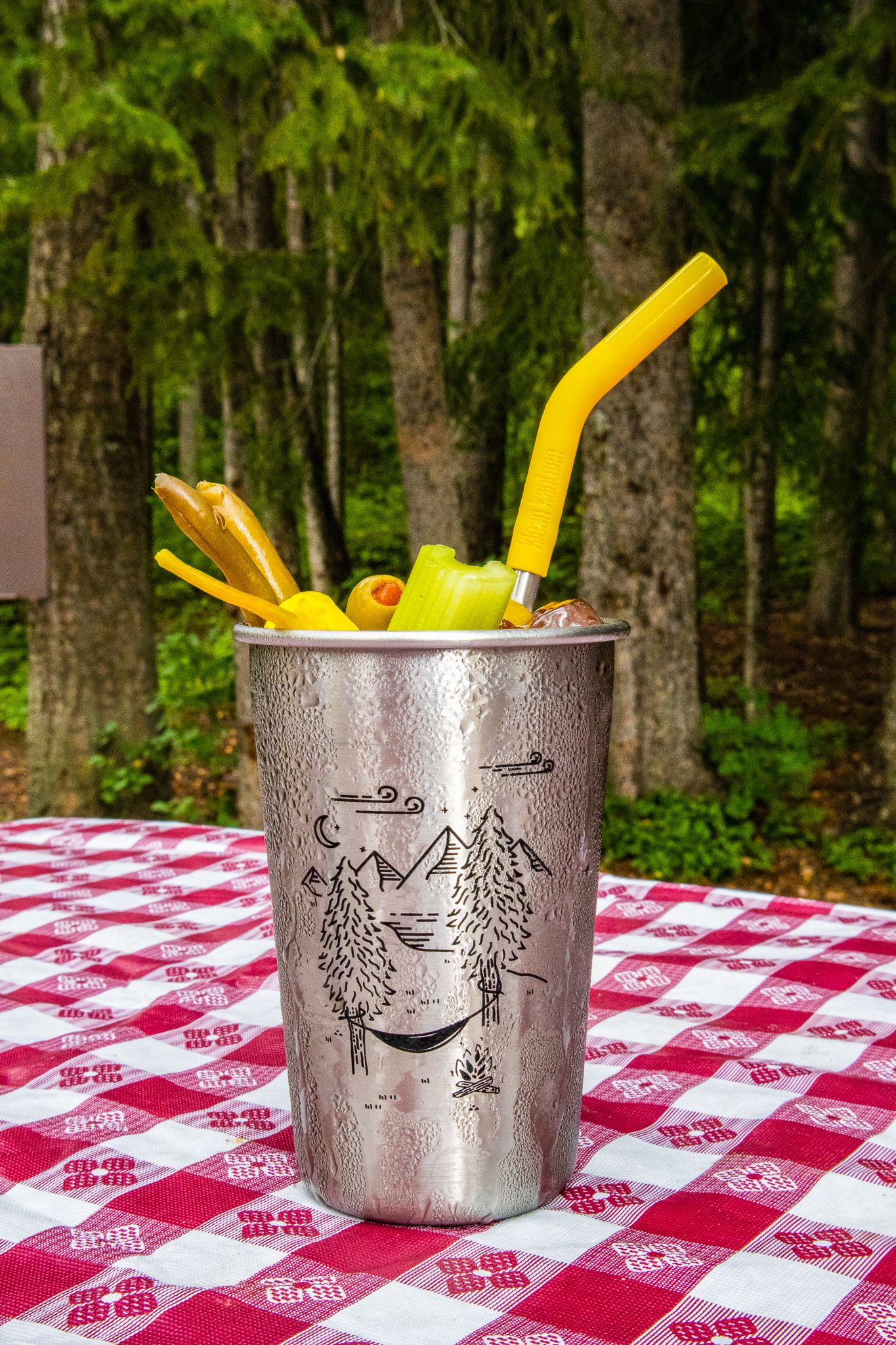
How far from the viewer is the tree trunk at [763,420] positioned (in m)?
6.86

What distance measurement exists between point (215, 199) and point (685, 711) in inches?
130

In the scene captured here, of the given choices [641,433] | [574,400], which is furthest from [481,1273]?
[641,433]

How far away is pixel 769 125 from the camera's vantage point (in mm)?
4383

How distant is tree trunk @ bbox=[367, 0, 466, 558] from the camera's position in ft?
17.0

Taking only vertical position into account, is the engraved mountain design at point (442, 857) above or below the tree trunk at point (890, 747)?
above

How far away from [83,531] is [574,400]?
4.26 metres

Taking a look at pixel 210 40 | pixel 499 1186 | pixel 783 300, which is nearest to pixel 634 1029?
pixel 499 1186

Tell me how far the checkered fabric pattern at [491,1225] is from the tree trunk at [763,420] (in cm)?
565

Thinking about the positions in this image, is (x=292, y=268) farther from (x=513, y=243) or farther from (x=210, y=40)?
(x=513, y=243)

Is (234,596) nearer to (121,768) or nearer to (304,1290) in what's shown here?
(304,1290)

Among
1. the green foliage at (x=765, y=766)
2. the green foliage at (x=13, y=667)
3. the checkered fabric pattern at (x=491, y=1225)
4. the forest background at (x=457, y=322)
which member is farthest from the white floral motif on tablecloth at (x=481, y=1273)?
the green foliage at (x=13, y=667)

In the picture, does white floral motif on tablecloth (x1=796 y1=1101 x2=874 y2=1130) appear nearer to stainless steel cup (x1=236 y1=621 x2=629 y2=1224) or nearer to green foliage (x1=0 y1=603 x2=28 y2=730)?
stainless steel cup (x1=236 y1=621 x2=629 y2=1224)

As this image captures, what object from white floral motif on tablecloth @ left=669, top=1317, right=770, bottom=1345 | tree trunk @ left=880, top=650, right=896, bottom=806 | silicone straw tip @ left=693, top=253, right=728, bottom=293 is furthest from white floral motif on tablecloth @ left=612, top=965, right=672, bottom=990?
tree trunk @ left=880, top=650, right=896, bottom=806

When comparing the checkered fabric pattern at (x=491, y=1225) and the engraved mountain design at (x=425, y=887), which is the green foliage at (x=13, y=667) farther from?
the engraved mountain design at (x=425, y=887)
